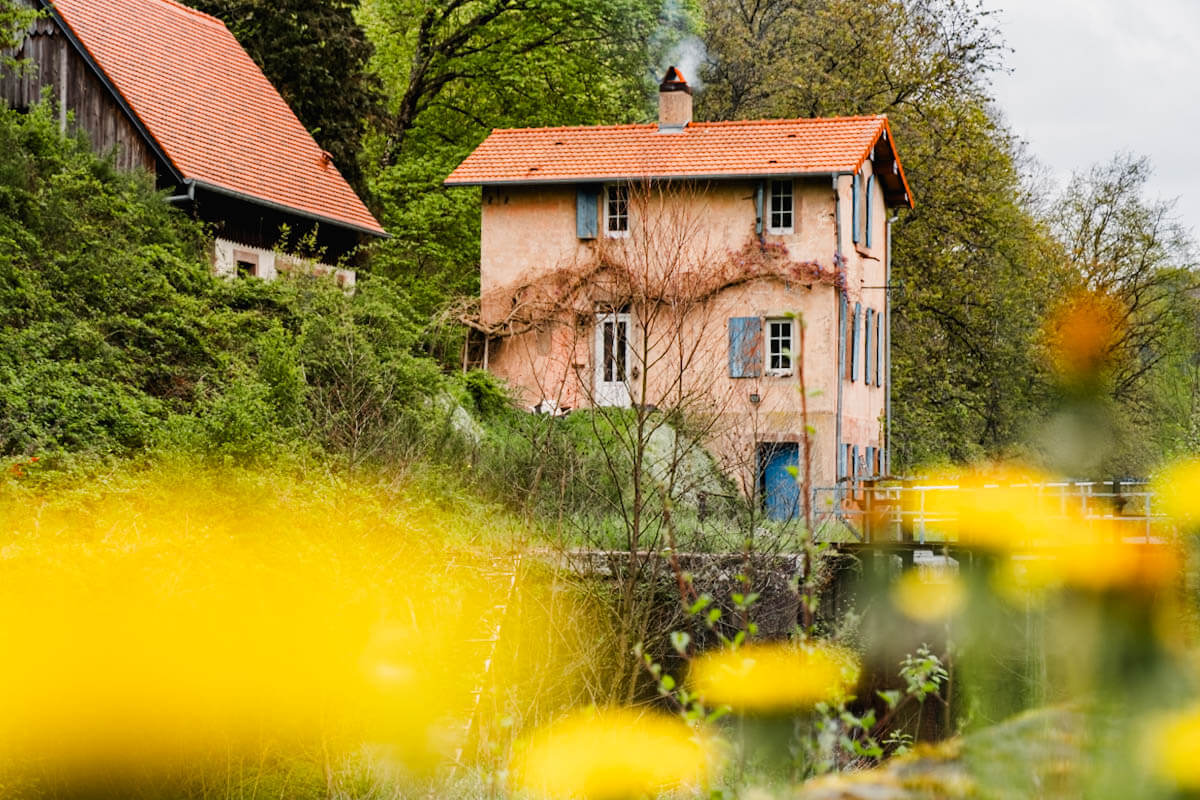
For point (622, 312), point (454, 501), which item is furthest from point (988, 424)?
point (454, 501)

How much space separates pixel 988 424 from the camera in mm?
35281

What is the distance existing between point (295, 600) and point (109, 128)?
15674mm

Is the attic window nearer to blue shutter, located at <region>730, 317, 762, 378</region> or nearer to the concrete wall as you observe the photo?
the concrete wall

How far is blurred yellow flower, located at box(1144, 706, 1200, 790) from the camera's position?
218 centimetres

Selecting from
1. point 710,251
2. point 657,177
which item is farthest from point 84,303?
point 710,251

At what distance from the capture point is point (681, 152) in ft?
94.5

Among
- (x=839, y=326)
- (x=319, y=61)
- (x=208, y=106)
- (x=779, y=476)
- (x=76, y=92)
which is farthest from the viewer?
(x=319, y=61)

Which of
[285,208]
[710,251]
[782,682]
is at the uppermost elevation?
[285,208]

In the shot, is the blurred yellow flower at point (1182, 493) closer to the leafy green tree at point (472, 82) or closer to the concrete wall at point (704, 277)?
the concrete wall at point (704, 277)

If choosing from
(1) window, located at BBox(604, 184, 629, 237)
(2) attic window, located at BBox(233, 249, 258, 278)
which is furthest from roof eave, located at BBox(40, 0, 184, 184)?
(1) window, located at BBox(604, 184, 629, 237)

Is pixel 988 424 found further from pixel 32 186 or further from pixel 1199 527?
pixel 1199 527

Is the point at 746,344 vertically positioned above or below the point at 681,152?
below

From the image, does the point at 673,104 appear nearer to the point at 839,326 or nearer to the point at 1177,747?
the point at 839,326

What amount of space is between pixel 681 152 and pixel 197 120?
29.5 feet
